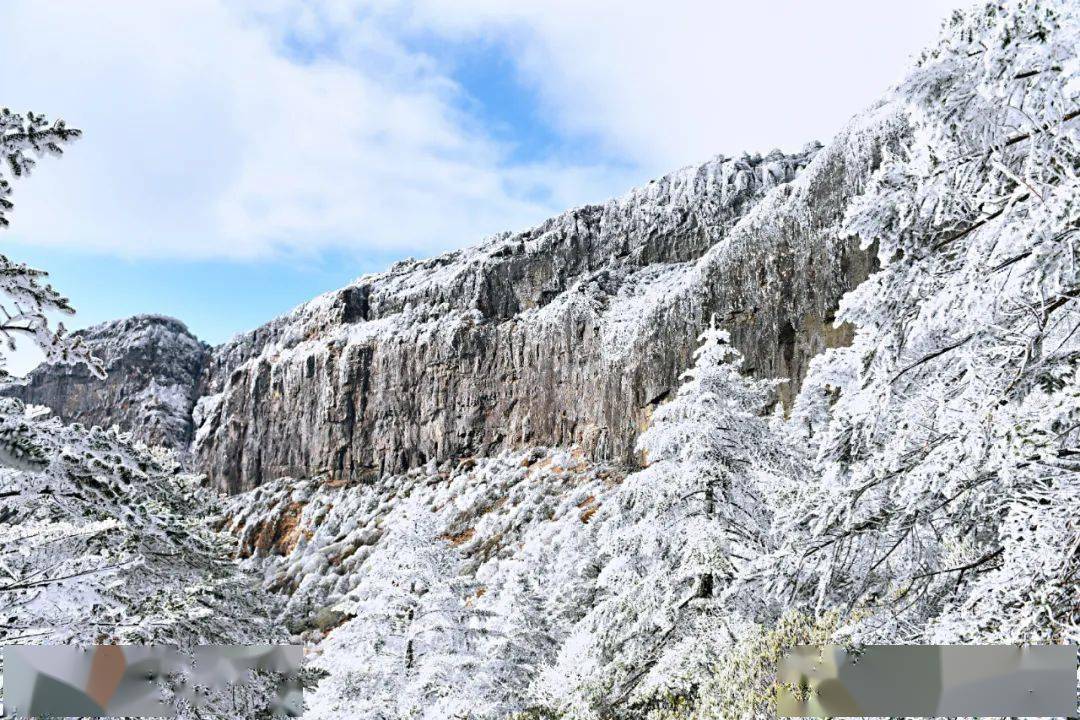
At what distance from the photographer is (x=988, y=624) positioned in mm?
3547

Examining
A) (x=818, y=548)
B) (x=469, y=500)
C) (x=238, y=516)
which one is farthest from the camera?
(x=238, y=516)

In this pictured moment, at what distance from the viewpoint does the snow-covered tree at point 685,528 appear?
8898 mm

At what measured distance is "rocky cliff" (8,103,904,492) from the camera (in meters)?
42.4

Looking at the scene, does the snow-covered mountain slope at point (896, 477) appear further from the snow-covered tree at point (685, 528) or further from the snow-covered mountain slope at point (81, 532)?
the snow-covered mountain slope at point (81, 532)

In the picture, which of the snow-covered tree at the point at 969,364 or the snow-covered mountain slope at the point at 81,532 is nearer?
the snow-covered tree at the point at 969,364

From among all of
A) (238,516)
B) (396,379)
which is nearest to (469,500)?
(396,379)

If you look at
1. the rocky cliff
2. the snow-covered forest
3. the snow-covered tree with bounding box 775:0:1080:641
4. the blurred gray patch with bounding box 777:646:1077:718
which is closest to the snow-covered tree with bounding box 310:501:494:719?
the snow-covered forest

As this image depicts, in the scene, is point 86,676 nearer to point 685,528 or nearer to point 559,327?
point 685,528

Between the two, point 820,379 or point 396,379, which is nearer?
point 820,379

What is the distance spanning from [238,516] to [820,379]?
6125cm

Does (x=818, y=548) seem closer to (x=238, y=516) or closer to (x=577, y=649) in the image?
(x=577, y=649)

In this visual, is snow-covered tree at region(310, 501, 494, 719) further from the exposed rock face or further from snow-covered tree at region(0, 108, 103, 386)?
the exposed rock face

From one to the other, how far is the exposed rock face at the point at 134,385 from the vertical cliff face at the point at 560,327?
1327 centimetres

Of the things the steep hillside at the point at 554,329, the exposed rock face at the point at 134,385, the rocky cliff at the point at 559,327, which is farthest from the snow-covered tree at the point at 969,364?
the exposed rock face at the point at 134,385
